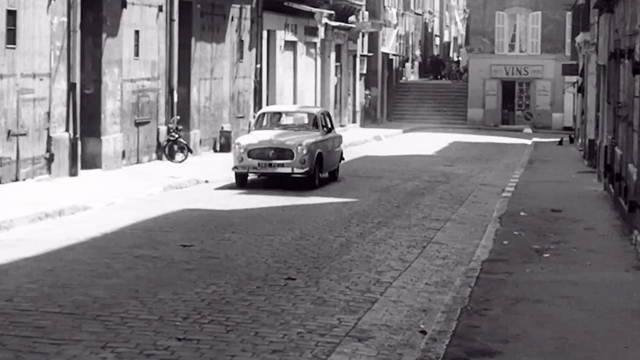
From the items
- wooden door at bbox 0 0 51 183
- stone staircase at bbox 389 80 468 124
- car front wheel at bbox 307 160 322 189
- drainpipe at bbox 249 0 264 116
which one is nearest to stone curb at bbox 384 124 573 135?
stone staircase at bbox 389 80 468 124

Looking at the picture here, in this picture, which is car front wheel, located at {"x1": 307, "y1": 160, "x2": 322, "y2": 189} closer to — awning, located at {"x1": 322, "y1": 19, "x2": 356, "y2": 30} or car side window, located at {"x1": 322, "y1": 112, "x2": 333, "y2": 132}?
car side window, located at {"x1": 322, "y1": 112, "x2": 333, "y2": 132}

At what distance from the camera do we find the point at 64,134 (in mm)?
24859

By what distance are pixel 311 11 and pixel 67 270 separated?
3268 cm

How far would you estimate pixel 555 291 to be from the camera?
12.5 metres

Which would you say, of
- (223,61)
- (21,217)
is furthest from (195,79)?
(21,217)

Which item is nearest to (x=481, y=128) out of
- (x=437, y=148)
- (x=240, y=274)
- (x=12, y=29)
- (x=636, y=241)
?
(x=437, y=148)

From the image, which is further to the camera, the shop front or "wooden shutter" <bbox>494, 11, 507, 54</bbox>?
"wooden shutter" <bbox>494, 11, 507, 54</bbox>

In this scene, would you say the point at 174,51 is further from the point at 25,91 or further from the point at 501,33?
the point at 501,33

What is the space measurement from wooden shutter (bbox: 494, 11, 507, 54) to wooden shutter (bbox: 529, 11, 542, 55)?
1.24 meters

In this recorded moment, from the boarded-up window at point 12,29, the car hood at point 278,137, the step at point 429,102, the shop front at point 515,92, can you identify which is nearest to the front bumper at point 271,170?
the car hood at point 278,137

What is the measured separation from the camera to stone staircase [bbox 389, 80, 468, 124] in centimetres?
6400

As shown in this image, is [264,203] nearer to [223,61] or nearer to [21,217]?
[21,217]

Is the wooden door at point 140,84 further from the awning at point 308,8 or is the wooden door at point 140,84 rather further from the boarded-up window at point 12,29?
the awning at point 308,8

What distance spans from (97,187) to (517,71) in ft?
138
